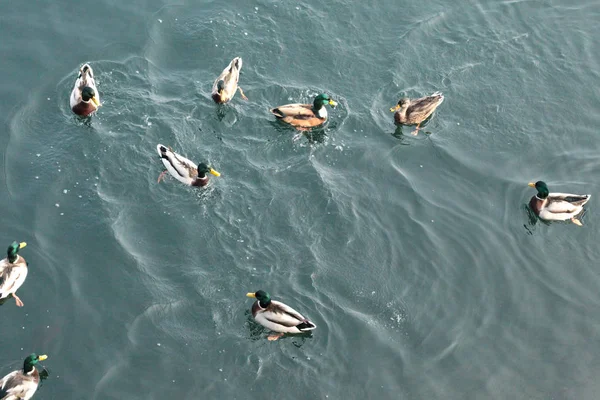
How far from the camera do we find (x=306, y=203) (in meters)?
16.0

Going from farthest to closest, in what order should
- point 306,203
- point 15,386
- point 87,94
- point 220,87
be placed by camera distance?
1. point 220,87
2. point 87,94
3. point 306,203
4. point 15,386

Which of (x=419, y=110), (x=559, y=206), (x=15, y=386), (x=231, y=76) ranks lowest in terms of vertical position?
(x=15, y=386)

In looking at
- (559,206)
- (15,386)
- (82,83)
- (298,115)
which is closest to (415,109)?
(298,115)

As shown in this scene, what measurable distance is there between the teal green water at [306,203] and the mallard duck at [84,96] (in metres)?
0.33

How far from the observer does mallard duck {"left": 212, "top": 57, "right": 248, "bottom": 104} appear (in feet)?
Answer: 57.0

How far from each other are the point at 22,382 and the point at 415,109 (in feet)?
31.0

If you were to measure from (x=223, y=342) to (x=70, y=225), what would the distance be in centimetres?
373

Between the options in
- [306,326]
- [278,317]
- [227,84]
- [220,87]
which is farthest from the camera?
[227,84]

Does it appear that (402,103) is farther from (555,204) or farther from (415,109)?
(555,204)

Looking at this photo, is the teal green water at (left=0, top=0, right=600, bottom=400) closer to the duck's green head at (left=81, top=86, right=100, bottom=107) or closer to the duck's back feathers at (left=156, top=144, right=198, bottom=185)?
the duck's back feathers at (left=156, top=144, right=198, bottom=185)

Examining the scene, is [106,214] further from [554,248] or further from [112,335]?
[554,248]

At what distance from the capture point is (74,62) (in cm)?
1838

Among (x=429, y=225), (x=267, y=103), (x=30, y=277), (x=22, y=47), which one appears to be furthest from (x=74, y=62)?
(x=429, y=225)

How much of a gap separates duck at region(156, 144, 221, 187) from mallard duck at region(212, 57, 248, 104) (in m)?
1.92
